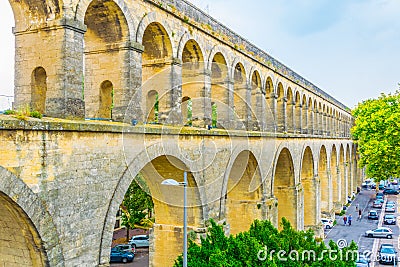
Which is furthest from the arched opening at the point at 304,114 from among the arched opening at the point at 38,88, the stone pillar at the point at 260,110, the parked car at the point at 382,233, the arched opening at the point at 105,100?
the arched opening at the point at 38,88

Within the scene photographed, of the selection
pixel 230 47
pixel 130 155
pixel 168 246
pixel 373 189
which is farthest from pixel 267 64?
pixel 373 189

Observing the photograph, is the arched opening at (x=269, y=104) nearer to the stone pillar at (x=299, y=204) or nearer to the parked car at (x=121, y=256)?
the stone pillar at (x=299, y=204)

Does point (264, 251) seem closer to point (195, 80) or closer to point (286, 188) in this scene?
point (195, 80)

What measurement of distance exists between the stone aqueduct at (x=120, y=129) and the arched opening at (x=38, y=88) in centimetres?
3

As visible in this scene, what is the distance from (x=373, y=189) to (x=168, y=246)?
49.6 meters

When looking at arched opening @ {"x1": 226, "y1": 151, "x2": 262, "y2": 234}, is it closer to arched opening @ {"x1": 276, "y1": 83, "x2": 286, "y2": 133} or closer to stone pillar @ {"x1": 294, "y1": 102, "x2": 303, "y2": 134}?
arched opening @ {"x1": 276, "y1": 83, "x2": 286, "y2": 133}

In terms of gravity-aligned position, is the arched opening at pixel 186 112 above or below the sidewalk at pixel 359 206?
above

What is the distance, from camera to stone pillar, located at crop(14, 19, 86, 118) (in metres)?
8.47

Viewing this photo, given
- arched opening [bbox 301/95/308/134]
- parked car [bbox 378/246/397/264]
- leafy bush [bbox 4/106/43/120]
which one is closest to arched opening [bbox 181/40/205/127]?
leafy bush [bbox 4/106/43/120]

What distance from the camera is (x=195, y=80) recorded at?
14.5 metres

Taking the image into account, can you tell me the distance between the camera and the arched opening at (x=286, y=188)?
23094 mm

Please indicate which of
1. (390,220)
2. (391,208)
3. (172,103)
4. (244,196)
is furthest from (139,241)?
(391,208)

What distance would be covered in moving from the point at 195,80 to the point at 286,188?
11562 mm

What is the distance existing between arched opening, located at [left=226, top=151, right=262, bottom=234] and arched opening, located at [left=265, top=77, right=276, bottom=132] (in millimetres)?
3242
